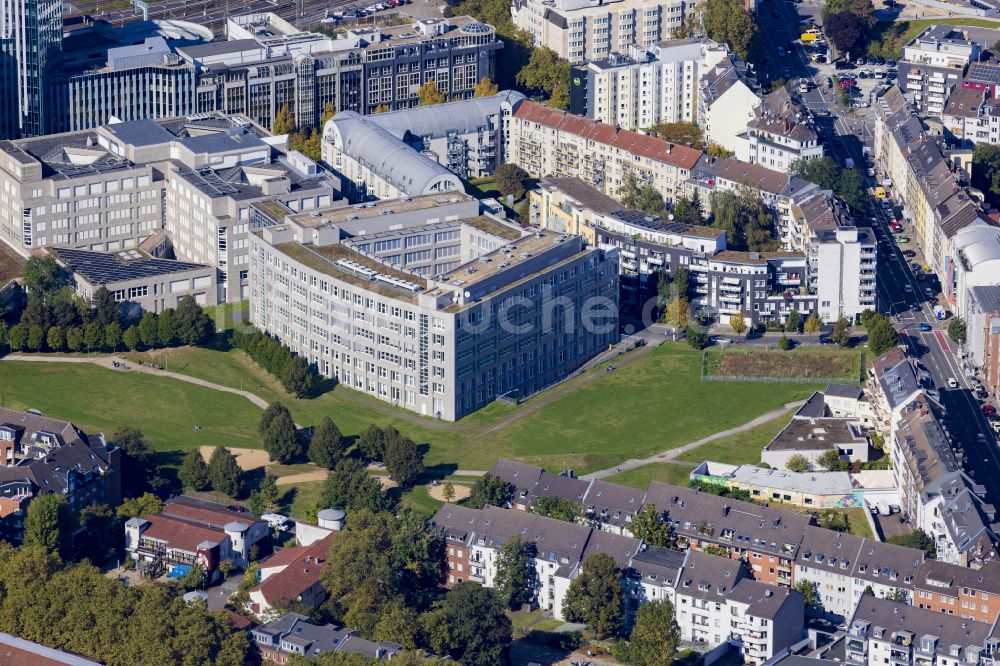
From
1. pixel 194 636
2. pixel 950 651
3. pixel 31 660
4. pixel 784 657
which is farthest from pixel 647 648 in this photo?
pixel 31 660

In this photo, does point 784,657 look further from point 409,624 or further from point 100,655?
point 100,655

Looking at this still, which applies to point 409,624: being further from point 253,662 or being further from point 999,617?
point 999,617

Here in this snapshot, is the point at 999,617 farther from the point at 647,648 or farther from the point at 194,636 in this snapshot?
the point at 194,636

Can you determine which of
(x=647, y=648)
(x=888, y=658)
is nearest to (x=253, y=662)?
(x=647, y=648)

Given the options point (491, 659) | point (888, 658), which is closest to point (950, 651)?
point (888, 658)

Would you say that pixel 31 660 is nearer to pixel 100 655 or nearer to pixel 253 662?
pixel 100 655

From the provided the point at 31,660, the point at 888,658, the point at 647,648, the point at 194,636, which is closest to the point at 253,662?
the point at 194,636
